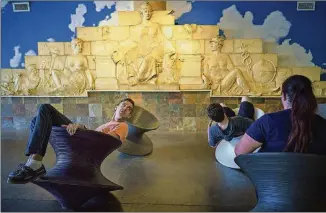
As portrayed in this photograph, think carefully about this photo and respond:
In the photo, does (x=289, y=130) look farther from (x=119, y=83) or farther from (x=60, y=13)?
(x=60, y=13)

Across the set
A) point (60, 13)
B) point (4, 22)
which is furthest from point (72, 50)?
point (4, 22)

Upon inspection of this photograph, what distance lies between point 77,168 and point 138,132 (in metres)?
1.62

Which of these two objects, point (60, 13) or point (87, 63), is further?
point (60, 13)

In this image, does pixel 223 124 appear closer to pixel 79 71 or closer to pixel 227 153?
pixel 227 153

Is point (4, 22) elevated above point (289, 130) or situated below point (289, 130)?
above

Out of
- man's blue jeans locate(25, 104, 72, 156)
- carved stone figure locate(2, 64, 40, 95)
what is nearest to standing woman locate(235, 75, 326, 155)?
man's blue jeans locate(25, 104, 72, 156)

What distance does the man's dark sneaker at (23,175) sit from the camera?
1.76 meters

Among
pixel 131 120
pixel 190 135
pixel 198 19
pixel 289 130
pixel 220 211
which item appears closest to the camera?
pixel 289 130

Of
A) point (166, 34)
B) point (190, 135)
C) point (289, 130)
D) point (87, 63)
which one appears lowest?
point (190, 135)

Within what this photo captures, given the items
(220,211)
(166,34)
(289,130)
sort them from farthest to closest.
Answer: (166,34) < (220,211) < (289,130)

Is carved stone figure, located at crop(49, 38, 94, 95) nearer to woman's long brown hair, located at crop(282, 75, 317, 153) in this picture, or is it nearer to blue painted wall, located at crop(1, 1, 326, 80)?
blue painted wall, located at crop(1, 1, 326, 80)

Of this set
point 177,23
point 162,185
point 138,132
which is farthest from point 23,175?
point 177,23

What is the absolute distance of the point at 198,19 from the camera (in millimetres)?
5535

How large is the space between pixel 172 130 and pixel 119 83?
1289 millimetres
